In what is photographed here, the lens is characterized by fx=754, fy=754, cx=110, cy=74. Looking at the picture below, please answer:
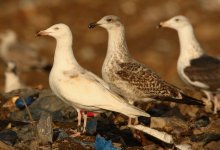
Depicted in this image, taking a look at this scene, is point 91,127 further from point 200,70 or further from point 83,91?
point 200,70

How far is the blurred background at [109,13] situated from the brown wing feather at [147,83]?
51.2 feet

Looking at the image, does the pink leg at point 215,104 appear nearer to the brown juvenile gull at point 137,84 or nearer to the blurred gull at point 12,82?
the brown juvenile gull at point 137,84

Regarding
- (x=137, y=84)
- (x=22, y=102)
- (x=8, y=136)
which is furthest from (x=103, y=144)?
(x=22, y=102)

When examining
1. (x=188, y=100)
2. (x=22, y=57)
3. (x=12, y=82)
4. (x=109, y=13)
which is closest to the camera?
(x=188, y=100)

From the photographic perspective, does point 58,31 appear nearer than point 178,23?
Yes

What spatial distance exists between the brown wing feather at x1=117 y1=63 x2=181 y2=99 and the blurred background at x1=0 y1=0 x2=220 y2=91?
15.6 meters

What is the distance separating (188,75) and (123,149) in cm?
354

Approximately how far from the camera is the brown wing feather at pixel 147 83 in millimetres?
10070

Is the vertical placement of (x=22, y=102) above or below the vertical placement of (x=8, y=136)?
above

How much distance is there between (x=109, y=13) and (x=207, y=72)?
19.1 m

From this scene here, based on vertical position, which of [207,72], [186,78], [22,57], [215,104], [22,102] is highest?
[22,57]

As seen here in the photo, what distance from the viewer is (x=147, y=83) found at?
10.1 meters

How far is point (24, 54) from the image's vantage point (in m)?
22.2

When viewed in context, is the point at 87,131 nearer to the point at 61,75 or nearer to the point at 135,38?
the point at 61,75
